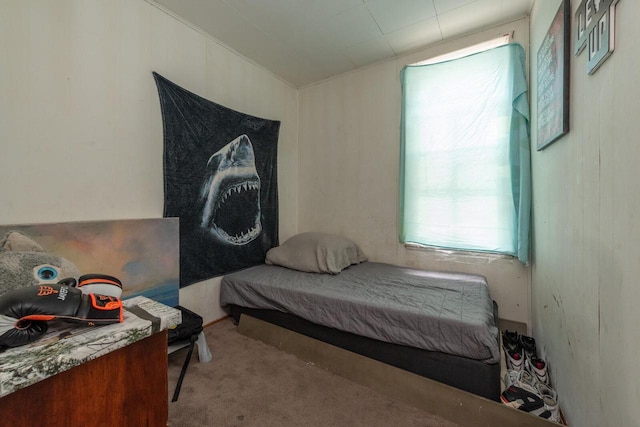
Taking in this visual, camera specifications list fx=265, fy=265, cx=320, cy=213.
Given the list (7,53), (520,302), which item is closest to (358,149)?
(520,302)

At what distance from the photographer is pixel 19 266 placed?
1.37 m

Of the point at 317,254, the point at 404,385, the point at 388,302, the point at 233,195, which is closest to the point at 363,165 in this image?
the point at 317,254

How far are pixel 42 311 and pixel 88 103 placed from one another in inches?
64.1

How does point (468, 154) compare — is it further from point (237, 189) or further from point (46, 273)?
point (46, 273)

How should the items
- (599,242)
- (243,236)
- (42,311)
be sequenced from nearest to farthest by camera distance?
(42,311)
(599,242)
(243,236)

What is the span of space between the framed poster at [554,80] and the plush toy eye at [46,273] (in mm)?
2762

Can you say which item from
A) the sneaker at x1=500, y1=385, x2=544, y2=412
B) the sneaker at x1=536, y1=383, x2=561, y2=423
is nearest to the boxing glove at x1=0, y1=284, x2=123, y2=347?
the sneaker at x1=500, y1=385, x2=544, y2=412

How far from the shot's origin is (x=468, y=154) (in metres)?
2.41

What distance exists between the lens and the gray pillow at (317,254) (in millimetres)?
2535

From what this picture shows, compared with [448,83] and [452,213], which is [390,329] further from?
[448,83]

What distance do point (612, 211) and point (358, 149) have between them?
2.30m

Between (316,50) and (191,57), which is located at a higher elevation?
(316,50)

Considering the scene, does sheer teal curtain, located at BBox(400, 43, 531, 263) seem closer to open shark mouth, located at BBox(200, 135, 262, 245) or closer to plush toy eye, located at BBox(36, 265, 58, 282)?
open shark mouth, located at BBox(200, 135, 262, 245)

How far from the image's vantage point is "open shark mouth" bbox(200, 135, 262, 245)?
2398 mm
